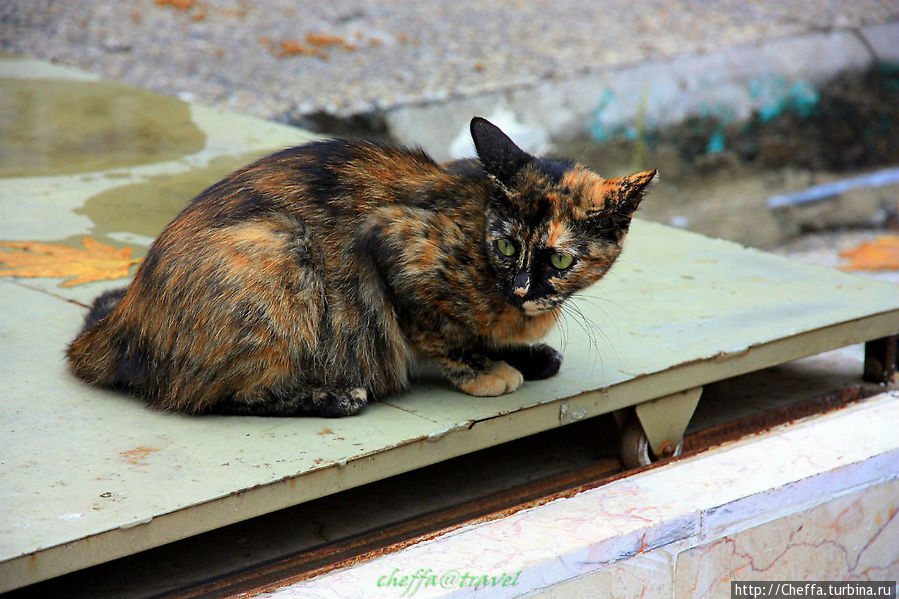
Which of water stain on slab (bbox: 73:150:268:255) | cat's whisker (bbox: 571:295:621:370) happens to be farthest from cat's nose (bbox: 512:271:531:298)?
water stain on slab (bbox: 73:150:268:255)

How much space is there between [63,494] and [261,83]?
190 inches

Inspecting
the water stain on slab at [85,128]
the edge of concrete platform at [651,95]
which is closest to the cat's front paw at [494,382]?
the water stain on slab at [85,128]

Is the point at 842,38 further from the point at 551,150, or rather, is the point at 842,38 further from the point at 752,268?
the point at 752,268

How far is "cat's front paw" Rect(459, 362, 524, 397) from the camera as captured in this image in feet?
9.34

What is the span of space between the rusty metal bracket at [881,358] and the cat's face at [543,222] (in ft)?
5.38

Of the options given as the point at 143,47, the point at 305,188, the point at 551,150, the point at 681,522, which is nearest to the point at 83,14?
the point at 143,47

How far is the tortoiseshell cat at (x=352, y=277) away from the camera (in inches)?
101

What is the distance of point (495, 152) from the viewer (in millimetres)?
2568

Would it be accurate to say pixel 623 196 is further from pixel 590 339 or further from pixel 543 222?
pixel 590 339

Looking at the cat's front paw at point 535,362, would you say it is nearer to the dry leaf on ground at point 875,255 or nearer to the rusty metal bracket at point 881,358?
the rusty metal bracket at point 881,358

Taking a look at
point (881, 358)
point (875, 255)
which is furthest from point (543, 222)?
point (875, 255)

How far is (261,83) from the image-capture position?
6.66 metres

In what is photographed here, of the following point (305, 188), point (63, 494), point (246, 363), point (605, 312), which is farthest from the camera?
point (605, 312)

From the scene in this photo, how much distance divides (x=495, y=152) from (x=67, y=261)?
191 cm
